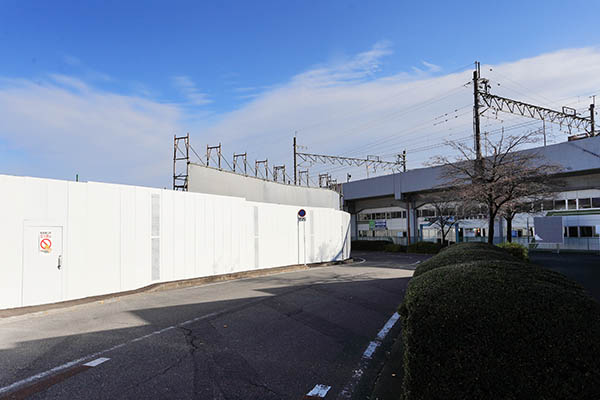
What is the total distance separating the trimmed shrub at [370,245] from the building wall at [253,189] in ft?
38.3

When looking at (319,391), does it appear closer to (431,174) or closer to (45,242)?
(45,242)

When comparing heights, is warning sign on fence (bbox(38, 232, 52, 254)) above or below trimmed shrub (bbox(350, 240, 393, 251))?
above

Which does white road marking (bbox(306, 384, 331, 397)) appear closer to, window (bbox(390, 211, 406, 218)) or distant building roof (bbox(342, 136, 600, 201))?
distant building roof (bbox(342, 136, 600, 201))

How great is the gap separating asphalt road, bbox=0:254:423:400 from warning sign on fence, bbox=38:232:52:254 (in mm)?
1597

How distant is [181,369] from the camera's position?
4.94 metres

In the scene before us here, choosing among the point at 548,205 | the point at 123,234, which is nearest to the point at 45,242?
the point at 123,234

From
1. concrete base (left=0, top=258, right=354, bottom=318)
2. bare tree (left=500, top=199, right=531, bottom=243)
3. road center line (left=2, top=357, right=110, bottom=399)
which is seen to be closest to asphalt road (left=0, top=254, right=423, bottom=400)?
road center line (left=2, top=357, right=110, bottom=399)

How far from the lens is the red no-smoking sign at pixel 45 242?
9.34 metres

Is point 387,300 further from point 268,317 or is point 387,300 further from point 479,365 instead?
point 479,365

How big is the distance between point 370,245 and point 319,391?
38878 mm

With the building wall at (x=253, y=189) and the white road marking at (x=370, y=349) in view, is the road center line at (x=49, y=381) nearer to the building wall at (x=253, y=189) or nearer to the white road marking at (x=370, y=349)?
the white road marking at (x=370, y=349)

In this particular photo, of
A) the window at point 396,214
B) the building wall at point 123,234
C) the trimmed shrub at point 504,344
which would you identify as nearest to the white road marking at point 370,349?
the trimmed shrub at point 504,344

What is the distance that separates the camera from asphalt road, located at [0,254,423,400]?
4.42m

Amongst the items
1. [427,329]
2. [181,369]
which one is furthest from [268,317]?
[427,329]
